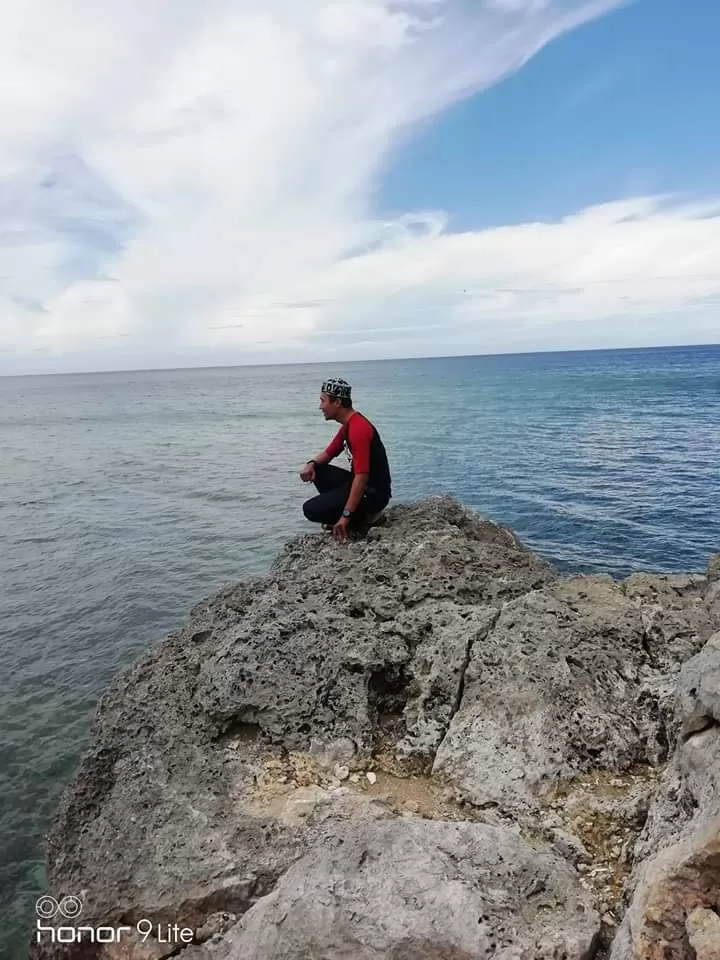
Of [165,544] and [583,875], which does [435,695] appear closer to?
[583,875]

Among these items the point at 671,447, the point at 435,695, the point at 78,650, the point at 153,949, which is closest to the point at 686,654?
the point at 435,695

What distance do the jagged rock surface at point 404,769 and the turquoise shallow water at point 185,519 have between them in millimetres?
2357

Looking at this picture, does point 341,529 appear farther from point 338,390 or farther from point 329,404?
point 338,390

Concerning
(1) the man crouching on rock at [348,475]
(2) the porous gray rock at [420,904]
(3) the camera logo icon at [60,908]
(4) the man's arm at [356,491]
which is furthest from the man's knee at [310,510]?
(2) the porous gray rock at [420,904]

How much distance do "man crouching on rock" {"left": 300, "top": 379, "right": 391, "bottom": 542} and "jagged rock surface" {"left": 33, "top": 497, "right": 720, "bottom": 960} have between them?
170 centimetres

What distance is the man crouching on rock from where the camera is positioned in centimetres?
945

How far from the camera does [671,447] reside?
118ft

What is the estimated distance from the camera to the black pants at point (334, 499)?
9828 mm

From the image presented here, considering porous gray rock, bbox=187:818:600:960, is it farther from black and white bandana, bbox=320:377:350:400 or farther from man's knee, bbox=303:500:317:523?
black and white bandana, bbox=320:377:350:400

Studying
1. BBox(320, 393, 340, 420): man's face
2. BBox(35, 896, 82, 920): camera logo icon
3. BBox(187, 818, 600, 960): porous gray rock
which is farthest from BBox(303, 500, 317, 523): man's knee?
BBox(187, 818, 600, 960): porous gray rock

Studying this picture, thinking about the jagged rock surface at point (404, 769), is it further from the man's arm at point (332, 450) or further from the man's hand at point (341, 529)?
the man's arm at point (332, 450)

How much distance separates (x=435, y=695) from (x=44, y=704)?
276 inches

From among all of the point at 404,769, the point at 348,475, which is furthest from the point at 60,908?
the point at 348,475

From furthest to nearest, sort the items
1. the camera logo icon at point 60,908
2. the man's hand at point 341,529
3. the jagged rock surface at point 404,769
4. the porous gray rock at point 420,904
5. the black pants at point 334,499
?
the black pants at point 334,499 < the man's hand at point 341,529 < the camera logo icon at point 60,908 < the jagged rock surface at point 404,769 < the porous gray rock at point 420,904
